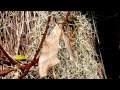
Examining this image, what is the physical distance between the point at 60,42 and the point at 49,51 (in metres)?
0.70

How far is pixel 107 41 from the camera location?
1.34 m

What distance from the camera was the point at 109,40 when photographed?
4.38ft

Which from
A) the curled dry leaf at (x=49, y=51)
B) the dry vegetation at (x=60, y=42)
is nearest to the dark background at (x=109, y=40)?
the dry vegetation at (x=60, y=42)

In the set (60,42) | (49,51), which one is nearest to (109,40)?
(60,42)

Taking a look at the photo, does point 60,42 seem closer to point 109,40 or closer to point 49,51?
point 109,40

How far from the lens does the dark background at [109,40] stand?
51.0 inches

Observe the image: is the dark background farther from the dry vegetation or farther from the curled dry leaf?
the curled dry leaf

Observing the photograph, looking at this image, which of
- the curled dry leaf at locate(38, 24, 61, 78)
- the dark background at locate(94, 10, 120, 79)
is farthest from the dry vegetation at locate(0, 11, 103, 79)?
the curled dry leaf at locate(38, 24, 61, 78)

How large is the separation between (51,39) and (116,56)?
828 millimetres

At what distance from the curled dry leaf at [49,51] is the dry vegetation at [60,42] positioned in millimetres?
674

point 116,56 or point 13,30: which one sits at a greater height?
point 13,30
